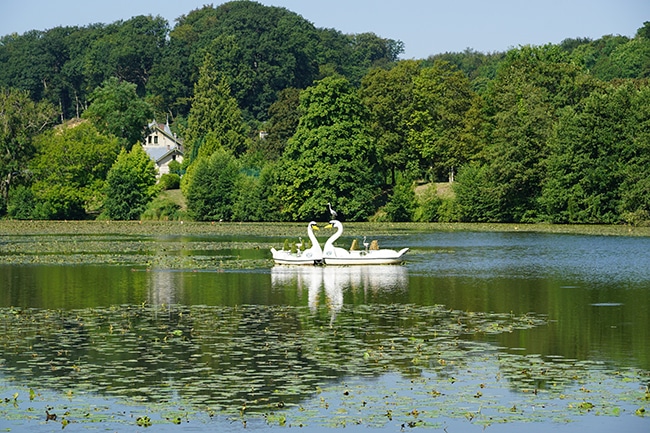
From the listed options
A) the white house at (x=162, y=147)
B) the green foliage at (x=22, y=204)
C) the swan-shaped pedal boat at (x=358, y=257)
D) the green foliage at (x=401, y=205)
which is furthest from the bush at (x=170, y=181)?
the swan-shaped pedal boat at (x=358, y=257)

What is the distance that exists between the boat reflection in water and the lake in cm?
11

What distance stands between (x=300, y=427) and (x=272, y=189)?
245ft

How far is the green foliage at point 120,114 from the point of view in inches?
5054

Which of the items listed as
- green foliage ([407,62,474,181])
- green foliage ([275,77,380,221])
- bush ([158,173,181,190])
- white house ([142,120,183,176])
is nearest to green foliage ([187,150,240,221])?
green foliage ([275,77,380,221])

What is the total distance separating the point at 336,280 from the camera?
41688 mm

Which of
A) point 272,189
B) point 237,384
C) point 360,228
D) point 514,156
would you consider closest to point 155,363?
point 237,384

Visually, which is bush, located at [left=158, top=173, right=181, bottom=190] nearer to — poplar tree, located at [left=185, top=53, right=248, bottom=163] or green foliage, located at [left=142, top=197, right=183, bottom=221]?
green foliage, located at [left=142, top=197, right=183, bottom=221]

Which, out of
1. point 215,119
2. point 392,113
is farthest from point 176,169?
point 392,113

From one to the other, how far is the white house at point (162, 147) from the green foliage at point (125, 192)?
34.9 meters

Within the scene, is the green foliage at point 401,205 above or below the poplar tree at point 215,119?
below

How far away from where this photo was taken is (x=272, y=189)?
304ft

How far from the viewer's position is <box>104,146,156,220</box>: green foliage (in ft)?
327

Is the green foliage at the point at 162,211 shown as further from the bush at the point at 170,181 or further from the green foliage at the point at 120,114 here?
the green foliage at the point at 120,114

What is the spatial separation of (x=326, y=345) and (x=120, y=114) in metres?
107
